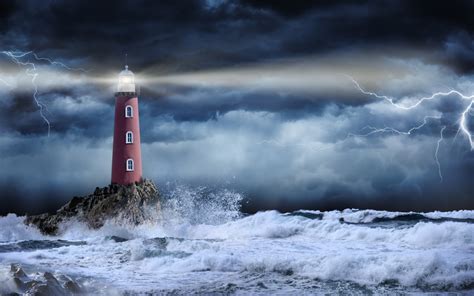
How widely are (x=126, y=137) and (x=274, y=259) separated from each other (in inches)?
576

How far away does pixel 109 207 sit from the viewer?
25125mm

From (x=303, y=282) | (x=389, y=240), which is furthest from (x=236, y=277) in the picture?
(x=389, y=240)

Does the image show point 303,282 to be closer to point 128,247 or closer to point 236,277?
point 236,277

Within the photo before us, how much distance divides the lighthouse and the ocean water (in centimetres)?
235

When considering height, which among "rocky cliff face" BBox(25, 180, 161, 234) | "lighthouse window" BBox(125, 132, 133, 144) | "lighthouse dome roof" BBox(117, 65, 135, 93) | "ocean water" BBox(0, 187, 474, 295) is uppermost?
"lighthouse dome roof" BBox(117, 65, 135, 93)

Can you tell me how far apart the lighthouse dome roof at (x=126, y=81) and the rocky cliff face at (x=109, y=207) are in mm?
4475

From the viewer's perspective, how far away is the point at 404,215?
A: 24.0 metres

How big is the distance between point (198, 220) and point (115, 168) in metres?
4.55

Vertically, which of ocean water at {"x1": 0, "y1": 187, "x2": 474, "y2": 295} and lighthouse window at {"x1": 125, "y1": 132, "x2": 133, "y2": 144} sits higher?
lighthouse window at {"x1": 125, "y1": 132, "x2": 133, "y2": 144}

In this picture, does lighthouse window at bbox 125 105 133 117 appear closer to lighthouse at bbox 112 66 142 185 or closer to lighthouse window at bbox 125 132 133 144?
lighthouse at bbox 112 66 142 185

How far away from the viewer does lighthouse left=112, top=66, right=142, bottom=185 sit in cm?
2566

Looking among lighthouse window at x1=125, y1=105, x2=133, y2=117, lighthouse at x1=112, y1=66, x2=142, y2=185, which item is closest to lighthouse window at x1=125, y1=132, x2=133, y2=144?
lighthouse at x1=112, y1=66, x2=142, y2=185

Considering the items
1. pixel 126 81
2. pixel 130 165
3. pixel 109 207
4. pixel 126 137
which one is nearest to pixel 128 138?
pixel 126 137

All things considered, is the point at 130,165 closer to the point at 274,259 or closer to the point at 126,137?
the point at 126,137
